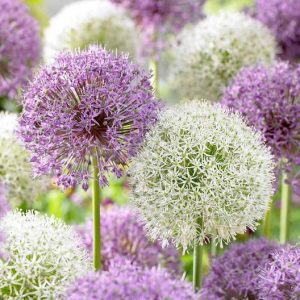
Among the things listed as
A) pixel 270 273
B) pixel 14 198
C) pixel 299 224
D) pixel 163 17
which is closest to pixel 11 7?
pixel 163 17

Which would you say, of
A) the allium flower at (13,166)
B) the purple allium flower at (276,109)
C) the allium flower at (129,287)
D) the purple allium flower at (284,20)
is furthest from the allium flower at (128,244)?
the purple allium flower at (284,20)

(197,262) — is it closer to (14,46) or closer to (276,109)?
(276,109)

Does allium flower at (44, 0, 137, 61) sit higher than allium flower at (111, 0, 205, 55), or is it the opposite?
allium flower at (111, 0, 205, 55)

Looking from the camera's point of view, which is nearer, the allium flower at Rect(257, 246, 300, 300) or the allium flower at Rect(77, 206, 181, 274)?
the allium flower at Rect(257, 246, 300, 300)

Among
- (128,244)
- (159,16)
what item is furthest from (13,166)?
(159,16)

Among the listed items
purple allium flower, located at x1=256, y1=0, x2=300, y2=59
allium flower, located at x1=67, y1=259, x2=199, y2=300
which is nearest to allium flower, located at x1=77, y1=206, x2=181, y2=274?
allium flower, located at x1=67, y1=259, x2=199, y2=300

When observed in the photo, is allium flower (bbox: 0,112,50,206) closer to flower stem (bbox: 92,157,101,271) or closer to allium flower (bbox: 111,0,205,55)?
flower stem (bbox: 92,157,101,271)

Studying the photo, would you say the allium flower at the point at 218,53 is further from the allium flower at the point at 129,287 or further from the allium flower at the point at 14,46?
the allium flower at the point at 129,287
